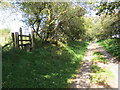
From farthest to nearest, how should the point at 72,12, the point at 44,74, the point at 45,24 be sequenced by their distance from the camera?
the point at 45,24, the point at 72,12, the point at 44,74

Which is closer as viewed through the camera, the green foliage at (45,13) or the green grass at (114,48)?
the green foliage at (45,13)

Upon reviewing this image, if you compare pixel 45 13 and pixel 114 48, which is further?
pixel 114 48

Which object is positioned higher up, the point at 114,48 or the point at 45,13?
the point at 45,13

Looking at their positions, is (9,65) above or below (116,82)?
above

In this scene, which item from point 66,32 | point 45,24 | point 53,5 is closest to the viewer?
point 53,5

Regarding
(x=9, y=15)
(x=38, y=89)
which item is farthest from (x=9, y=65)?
(x=9, y=15)

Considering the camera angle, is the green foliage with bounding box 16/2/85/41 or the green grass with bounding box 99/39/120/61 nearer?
the green foliage with bounding box 16/2/85/41

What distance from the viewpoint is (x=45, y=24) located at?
460 inches

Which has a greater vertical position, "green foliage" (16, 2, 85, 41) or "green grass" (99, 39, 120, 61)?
"green foliage" (16, 2, 85, 41)

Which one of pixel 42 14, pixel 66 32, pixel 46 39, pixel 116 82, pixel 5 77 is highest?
pixel 42 14

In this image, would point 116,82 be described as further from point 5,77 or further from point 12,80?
point 5,77

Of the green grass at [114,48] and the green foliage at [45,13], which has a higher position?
the green foliage at [45,13]

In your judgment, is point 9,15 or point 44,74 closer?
point 44,74

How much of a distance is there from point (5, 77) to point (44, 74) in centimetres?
169
